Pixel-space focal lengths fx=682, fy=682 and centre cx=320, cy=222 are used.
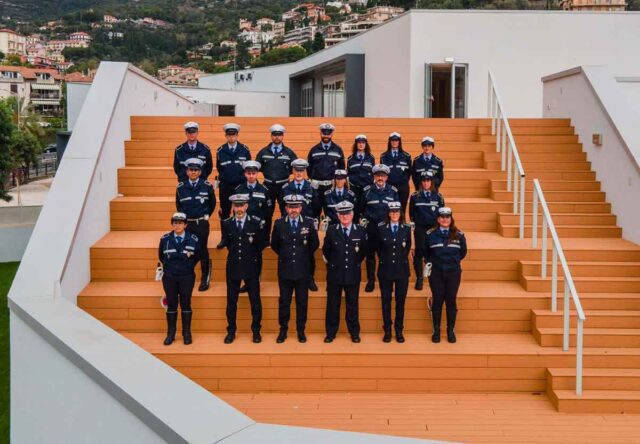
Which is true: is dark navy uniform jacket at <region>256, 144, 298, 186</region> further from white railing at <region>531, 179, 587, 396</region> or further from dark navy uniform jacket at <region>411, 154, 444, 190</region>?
white railing at <region>531, 179, 587, 396</region>

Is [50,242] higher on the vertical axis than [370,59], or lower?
lower

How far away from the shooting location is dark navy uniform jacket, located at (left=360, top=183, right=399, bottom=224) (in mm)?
8156

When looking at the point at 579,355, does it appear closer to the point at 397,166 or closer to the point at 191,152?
the point at 397,166

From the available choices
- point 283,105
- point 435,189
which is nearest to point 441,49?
point 435,189

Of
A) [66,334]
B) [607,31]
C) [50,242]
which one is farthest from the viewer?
[607,31]

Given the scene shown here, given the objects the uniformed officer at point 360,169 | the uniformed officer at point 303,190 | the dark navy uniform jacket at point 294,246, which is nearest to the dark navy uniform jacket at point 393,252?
the dark navy uniform jacket at point 294,246

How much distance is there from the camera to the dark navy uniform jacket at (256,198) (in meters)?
8.02

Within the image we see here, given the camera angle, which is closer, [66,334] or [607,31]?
[66,334]

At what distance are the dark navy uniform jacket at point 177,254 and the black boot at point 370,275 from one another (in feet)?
7.20

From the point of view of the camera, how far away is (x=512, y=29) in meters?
18.4

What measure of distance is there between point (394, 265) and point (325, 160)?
2.17m

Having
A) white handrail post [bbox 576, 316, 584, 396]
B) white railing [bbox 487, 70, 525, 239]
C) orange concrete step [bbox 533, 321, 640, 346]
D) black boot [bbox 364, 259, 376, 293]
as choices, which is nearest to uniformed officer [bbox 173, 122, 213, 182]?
black boot [bbox 364, 259, 376, 293]

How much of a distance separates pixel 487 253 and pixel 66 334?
18.3 feet

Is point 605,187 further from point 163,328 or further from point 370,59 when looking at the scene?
point 370,59
